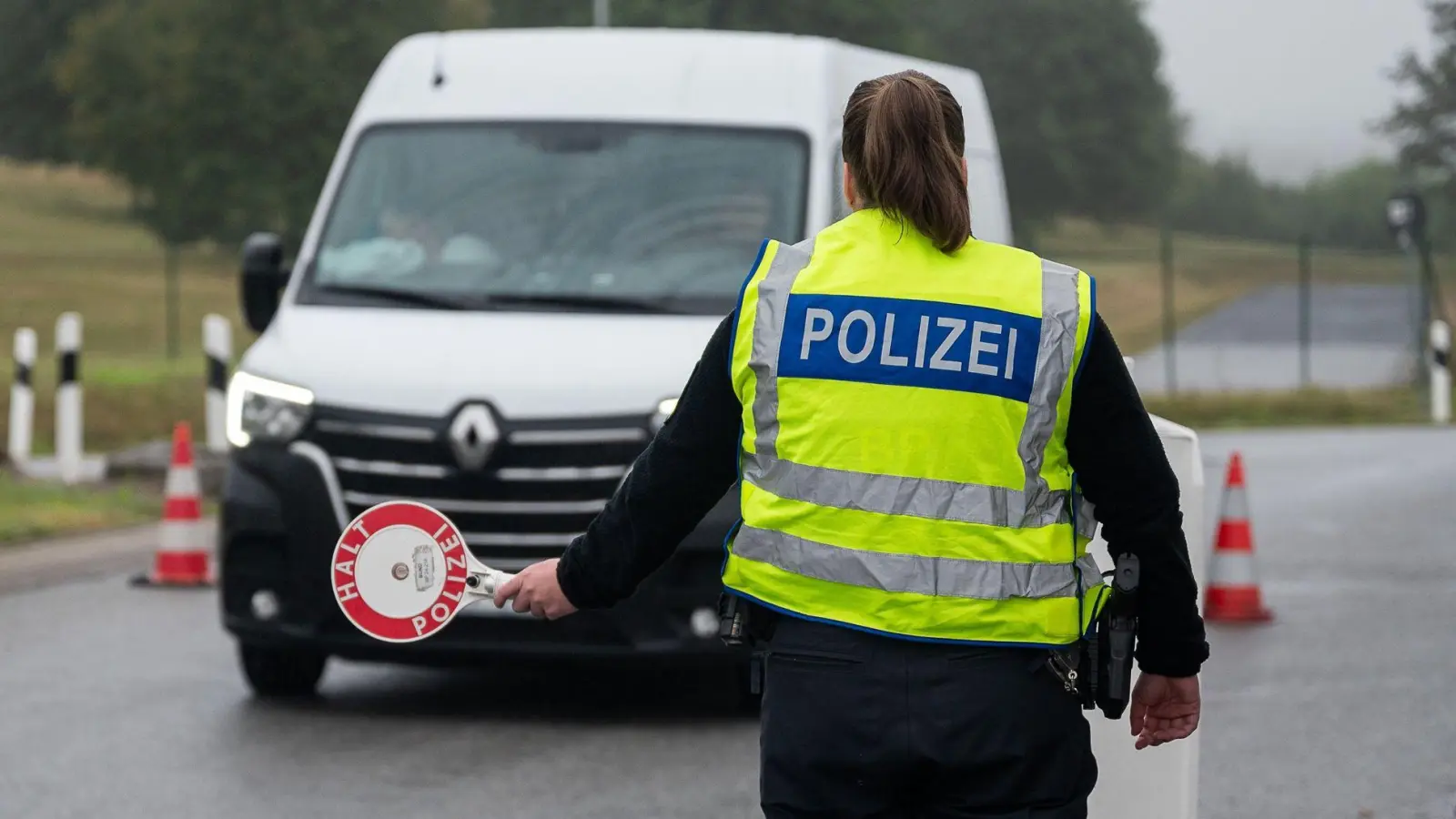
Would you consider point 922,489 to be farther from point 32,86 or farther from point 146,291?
point 32,86

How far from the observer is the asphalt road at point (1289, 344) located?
3916 cm

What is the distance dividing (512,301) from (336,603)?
128cm

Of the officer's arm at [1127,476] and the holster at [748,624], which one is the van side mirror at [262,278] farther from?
the officer's arm at [1127,476]

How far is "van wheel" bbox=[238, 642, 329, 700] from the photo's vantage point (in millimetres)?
8344

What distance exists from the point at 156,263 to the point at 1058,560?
50973mm

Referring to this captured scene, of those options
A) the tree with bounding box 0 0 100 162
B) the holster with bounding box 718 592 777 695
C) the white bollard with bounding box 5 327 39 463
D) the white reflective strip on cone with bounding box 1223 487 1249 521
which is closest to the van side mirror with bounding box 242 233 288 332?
the white reflective strip on cone with bounding box 1223 487 1249 521

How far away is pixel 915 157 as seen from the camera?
3439 millimetres

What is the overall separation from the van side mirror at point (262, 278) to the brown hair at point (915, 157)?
17.9 feet

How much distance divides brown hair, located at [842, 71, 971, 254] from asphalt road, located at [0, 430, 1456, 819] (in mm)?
3476

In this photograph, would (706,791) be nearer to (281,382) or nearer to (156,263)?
(281,382)

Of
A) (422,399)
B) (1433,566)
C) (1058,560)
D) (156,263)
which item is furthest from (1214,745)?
(156,263)

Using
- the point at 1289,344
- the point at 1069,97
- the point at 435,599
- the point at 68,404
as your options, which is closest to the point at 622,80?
the point at 435,599

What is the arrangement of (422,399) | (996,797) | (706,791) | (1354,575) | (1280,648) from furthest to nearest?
1. (1354,575)
2. (1280,648)
3. (422,399)
4. (706,791)
5. (996,797)

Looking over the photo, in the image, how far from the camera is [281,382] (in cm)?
796
